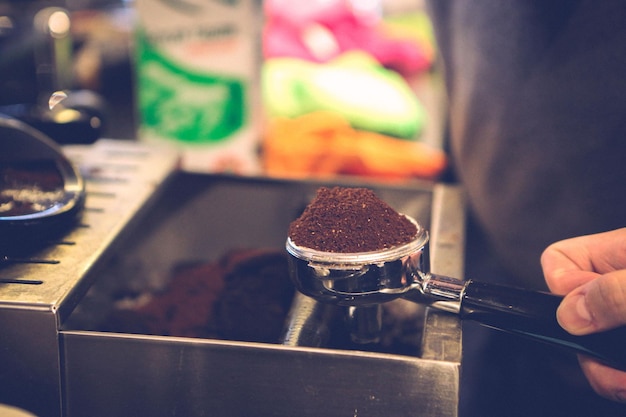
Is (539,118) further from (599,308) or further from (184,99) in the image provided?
(184,99)

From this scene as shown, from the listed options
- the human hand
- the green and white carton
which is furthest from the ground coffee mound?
the green and white carton

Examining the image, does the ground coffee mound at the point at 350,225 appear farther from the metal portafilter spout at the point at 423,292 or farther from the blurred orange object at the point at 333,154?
the blurred orange object at the point at 333,154

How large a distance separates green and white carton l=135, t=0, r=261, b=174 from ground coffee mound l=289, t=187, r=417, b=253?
476 millimetres

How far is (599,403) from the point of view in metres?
0.55

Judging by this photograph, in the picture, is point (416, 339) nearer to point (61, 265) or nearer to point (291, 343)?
point (291, 343)

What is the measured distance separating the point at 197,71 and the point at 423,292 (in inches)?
22.0

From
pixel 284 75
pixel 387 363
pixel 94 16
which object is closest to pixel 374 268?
pixel 387 363

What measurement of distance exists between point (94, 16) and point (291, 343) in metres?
1.41

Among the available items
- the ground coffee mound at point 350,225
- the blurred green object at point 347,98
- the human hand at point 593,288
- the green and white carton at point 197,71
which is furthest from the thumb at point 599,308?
the blurred green object at point 347,98

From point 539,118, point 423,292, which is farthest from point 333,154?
point 423,292

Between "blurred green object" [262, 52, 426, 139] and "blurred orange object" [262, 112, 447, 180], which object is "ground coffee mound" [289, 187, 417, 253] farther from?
"blurred green object" [262, 52, 426, 139]

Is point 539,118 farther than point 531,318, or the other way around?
point 539,118

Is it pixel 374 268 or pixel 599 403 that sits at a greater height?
pixel 374 268

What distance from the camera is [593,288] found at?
0.39 metres
